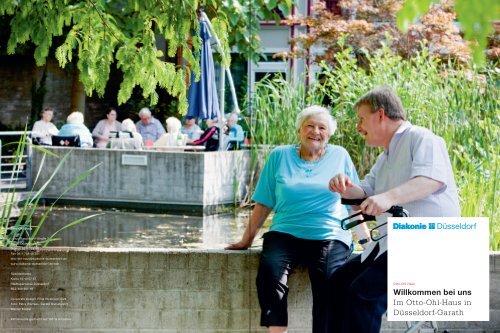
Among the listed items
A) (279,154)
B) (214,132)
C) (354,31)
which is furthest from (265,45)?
(279,154)

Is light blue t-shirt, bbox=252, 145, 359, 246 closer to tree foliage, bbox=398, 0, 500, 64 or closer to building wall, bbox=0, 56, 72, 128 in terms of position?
tree foliage, bbox=398, 0, 500, 64

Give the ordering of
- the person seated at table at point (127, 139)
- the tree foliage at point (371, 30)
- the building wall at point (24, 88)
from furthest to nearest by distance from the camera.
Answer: the building wall at point (24, 88)
the tree foliage at point (371, 30)
the person seated at table at point (127, 139)

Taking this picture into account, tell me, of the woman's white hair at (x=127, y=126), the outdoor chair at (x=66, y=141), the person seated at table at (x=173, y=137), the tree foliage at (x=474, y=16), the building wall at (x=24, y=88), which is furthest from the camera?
the building wall at (x=24, y=88)

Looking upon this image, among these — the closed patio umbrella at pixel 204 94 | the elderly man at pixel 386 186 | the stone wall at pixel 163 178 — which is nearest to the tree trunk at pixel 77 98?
the closed patio umbrella at pixel 204 94

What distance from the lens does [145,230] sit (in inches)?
442

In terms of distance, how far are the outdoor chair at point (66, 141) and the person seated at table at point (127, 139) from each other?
0.69 meters

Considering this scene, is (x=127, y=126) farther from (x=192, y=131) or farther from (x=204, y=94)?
(x=204, y=94)

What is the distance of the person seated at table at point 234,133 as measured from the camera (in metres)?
16.3

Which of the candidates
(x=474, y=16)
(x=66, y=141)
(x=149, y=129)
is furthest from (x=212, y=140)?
(x=474, y=16)

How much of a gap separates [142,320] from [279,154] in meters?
1.07

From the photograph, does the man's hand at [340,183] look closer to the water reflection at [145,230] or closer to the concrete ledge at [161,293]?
the concrete ledge at [161,293]

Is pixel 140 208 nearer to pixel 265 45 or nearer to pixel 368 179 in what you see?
pixel 368 179

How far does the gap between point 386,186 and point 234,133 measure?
12.4 m

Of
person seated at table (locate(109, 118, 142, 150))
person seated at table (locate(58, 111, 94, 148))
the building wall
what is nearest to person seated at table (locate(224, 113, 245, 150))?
person seated at table (locate(109, 118, 142, 150))
